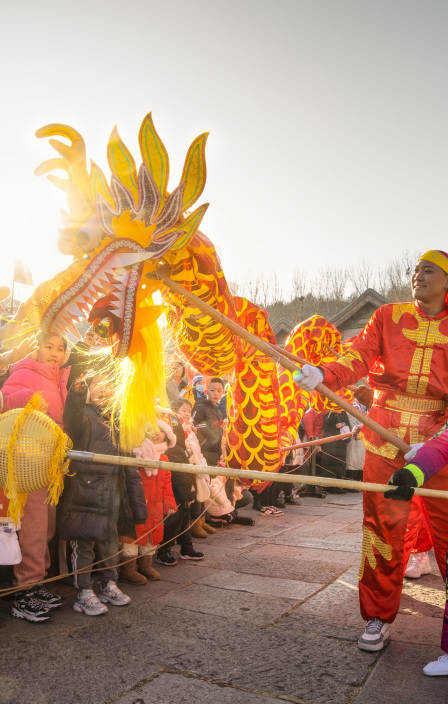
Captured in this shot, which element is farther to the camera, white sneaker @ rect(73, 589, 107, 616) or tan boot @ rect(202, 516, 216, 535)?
tan boot @ rect(202, 516, 216, 535)

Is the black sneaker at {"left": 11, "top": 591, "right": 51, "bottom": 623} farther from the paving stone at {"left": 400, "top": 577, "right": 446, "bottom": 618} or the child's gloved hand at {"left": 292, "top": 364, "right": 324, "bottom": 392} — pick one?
the paving stone at {"left": 400, "top": 577, "right": 446, "bottom": 618}

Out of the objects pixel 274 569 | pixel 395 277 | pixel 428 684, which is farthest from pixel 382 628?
pixel 395 277

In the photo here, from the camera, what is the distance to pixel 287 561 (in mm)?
4637

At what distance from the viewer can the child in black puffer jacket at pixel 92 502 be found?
3482 millimetres

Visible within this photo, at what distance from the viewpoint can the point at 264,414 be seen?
4113 millimetres

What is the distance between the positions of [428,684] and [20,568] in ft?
7.01

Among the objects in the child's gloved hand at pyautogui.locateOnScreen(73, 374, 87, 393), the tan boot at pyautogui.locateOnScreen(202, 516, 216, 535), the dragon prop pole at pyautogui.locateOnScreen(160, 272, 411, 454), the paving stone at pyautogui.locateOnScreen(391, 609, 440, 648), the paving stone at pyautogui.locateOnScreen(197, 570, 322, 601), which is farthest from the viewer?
the tan boot at pyautogui.locateOnScreen(202, 516, 216, 535)

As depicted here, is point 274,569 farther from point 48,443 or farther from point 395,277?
point 395,277

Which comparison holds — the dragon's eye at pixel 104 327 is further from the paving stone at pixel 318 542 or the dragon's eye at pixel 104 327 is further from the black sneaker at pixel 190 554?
the paving stone at pixel 318 542

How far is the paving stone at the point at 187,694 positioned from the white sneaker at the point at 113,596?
3.41ft

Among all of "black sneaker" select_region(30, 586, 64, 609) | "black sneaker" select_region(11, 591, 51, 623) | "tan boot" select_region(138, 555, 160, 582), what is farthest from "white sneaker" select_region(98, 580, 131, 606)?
"tan boot" select_region(138, 555, 160, 582)

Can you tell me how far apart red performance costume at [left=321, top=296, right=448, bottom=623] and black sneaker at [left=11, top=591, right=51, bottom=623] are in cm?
165

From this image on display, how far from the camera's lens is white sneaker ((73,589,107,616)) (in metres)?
3.29

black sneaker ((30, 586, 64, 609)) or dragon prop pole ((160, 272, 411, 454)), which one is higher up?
dragon prop pole ((160, 272, 411, 454))
